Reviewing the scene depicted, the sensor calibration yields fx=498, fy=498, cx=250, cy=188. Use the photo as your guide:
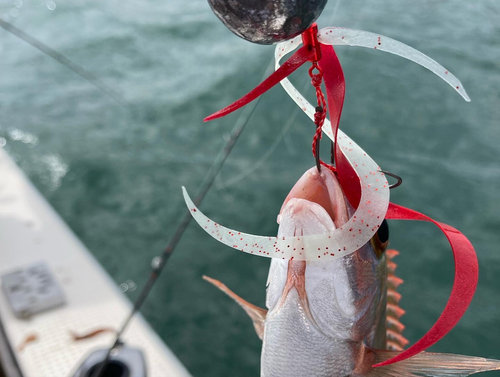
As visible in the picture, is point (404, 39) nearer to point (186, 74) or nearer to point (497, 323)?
point (186, 74)

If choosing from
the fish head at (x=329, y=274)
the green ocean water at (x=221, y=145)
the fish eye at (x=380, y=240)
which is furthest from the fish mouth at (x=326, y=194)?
→ the green ocean water at (x=221, y=145)

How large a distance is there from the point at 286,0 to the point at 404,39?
5.32 metres

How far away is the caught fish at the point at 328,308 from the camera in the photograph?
0.91 meters

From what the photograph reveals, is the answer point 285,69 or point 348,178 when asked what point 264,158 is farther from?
point 285,69

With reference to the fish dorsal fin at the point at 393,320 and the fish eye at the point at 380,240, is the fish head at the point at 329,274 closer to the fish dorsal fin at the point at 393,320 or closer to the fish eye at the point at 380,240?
the fish eye at the point at 380,240

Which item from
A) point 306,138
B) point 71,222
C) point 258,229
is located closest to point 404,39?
point 306,138

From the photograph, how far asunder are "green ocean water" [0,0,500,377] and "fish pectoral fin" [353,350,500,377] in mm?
2037

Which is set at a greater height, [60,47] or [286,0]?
[286,0]

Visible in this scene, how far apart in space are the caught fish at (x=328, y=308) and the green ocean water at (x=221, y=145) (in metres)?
2.04

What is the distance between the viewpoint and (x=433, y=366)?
1.03 metres

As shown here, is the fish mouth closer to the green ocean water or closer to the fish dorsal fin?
the fish dorsal fin

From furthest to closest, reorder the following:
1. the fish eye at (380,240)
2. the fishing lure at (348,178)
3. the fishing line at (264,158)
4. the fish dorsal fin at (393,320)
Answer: the fishing line at (264,158), the fish dorsal fin at (393,320), the fish eye at (380,240), the fishing lure at (348,178)

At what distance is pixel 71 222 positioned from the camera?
4.12 m

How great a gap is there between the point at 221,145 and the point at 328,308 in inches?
147
